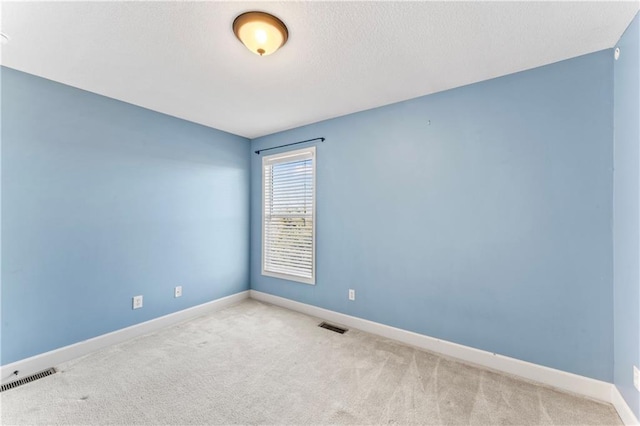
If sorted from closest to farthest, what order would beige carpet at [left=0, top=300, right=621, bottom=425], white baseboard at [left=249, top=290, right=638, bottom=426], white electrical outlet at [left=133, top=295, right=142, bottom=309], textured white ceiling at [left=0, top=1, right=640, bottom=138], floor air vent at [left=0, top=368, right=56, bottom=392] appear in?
textured white ceiling at [left=0, top=1, right=640, bottom=138], beige carpet at [left=0, top=300, right=621, bottom=425], white baseboard at [left=249, top=290, right=638, bottom=426], floor air vent at [left=0, top=368, right=56, bottom=392], white electrical outlet at [left=133, top=295, right=142, bottom=309]

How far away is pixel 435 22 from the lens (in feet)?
5.46

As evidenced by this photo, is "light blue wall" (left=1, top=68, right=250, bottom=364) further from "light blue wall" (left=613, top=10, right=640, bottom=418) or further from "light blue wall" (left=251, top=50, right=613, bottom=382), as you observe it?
"light blue wall" (left=613, top=10, right=640, bottom=418)

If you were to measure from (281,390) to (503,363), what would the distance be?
182 centimetres

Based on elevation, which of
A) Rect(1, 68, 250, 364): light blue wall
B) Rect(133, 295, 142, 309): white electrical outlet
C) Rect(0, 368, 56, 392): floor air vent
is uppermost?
Rect(1, 68, 250, 364): light blue wall

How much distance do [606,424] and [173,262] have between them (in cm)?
393

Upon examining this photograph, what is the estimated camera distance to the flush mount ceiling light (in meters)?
1.60

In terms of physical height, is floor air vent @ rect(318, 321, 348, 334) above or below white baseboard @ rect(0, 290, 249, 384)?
below

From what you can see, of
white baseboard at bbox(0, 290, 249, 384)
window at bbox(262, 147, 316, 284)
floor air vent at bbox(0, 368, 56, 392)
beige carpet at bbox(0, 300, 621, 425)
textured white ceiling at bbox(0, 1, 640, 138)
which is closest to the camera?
textured white ceiling at bbox(0, 1, 640, 138)

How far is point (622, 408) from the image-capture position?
5.64 feet

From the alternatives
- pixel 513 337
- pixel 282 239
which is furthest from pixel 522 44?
pixel 282 239

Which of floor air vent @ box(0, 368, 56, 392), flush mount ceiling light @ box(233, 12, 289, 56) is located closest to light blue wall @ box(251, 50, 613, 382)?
flush mount ceiling light @ box(233, 12, 289, 56)

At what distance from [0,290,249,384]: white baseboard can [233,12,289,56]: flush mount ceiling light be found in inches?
117

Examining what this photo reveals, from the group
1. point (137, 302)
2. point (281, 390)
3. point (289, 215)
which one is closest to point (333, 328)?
point (281, 390)

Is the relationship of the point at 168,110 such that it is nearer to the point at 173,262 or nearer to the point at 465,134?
the point at 173,262
